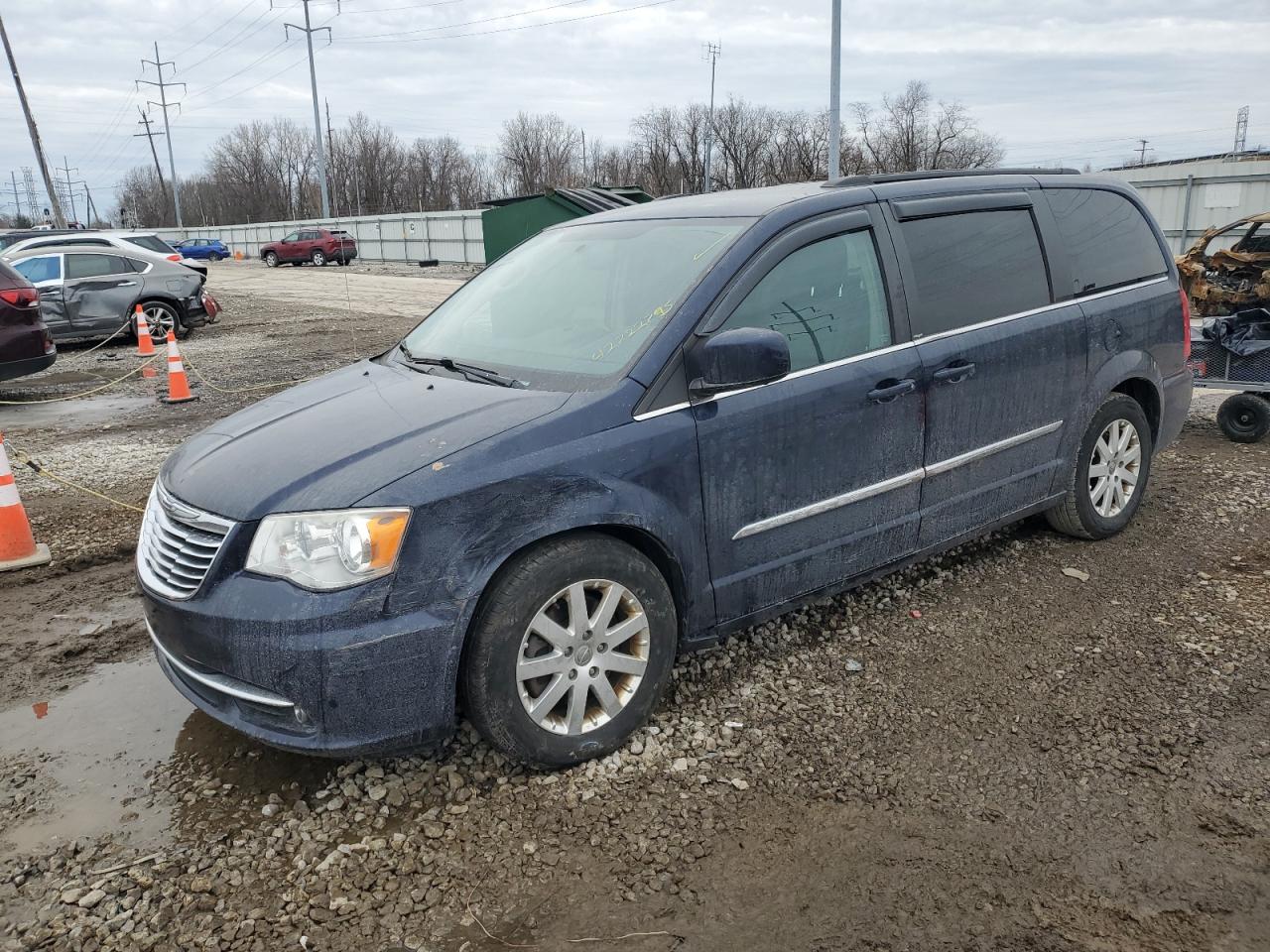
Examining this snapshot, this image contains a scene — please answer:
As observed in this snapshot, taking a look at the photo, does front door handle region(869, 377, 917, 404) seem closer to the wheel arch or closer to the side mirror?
the side mirror

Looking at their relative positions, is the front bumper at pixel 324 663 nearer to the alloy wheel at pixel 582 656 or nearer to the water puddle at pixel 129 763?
the alloy wheel at pixel 582 656

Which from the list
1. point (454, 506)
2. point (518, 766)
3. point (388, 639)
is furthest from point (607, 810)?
point (454, 506)

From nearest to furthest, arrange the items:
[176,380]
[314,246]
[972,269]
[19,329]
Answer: [972,269]
[19,329]
[176,380]
[314,246]

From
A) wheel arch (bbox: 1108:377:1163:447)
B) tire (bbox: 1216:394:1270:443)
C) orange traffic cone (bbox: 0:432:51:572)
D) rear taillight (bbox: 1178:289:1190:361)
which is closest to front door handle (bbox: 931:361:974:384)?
wheel arch (bbox: 1108:377:1163:447)

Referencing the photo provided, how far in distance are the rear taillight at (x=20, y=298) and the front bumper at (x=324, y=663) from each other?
352 inches

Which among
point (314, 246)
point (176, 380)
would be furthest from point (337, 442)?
point (314, 246)

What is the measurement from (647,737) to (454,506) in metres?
1.13

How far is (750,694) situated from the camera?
3.56 meters

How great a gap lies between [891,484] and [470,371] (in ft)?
5.64

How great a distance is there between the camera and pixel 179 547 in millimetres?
2967

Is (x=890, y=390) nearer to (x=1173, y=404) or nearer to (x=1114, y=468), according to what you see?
(x=1114, y=468)

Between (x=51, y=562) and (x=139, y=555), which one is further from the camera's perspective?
(x=51, y=562)

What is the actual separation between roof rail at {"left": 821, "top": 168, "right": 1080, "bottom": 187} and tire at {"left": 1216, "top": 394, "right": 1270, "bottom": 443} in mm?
3291

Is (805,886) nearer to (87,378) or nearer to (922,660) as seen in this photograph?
(922,660)
